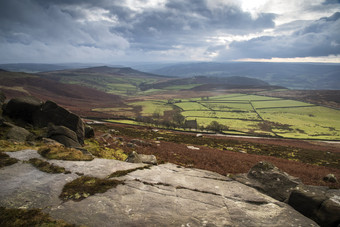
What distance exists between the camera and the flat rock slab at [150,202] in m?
10.2

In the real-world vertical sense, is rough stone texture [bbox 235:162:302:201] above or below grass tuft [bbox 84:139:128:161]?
above

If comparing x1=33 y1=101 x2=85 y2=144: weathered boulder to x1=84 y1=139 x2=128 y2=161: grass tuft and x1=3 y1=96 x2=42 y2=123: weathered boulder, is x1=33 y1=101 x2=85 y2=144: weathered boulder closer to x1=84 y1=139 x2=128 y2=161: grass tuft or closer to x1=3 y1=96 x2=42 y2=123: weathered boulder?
x1=3 y1=96 x2=42 y2=123: weathered boulder

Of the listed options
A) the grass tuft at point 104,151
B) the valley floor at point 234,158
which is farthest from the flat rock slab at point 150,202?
the grass tuft at point 104,151

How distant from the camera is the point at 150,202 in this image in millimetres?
11766

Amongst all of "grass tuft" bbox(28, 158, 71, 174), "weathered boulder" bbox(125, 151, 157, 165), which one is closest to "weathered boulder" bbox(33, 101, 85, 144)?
"weathered boulder" bbox(125, 151, 157, 165)

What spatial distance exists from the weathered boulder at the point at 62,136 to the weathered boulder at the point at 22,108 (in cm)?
784

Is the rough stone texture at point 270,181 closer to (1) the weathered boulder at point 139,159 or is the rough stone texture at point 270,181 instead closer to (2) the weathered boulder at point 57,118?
(1) the weathered boulder at point 139,159

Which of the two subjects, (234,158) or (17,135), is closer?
(17,135)

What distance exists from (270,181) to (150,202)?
10992 mm

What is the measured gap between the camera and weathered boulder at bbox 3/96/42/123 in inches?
1150

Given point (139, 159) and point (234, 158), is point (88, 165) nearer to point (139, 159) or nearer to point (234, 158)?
point (139, 159)

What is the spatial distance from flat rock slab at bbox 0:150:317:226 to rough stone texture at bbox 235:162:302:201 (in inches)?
51.6

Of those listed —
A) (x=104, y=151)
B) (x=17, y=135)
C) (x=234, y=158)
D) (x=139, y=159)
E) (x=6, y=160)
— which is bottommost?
(x=234, y=158)

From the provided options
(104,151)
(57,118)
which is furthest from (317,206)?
(57,118)
